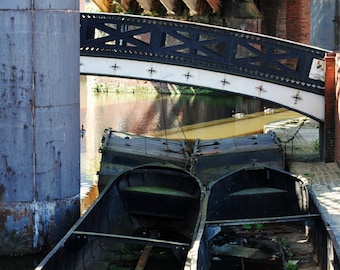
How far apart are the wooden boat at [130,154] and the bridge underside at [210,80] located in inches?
60.1

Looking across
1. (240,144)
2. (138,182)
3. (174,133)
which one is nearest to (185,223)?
(138,182)

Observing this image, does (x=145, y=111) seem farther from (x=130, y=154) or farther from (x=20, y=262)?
(x=20, y=262)

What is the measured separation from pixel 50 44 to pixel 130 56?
689cm

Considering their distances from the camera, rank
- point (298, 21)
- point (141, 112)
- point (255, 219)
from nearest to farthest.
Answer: point (255, 219)
point (141, 112)
point (298, 21)

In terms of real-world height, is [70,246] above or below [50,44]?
below

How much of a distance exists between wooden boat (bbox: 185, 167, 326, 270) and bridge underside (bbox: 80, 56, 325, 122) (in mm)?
4207

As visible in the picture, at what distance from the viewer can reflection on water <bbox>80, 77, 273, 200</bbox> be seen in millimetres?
28100

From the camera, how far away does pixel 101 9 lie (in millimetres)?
36812

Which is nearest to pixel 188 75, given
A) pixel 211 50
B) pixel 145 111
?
pixel 211 50

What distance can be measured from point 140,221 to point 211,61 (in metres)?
5.99

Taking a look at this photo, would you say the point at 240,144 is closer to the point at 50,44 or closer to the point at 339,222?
the point at 339,222

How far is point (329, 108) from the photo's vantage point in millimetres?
18531

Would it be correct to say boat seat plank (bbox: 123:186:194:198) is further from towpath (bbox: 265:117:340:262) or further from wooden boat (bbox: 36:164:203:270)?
towpath (bbox: 265:117:340:262)

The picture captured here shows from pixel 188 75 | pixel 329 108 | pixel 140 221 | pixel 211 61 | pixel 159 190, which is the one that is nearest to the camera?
pixel 140 221
